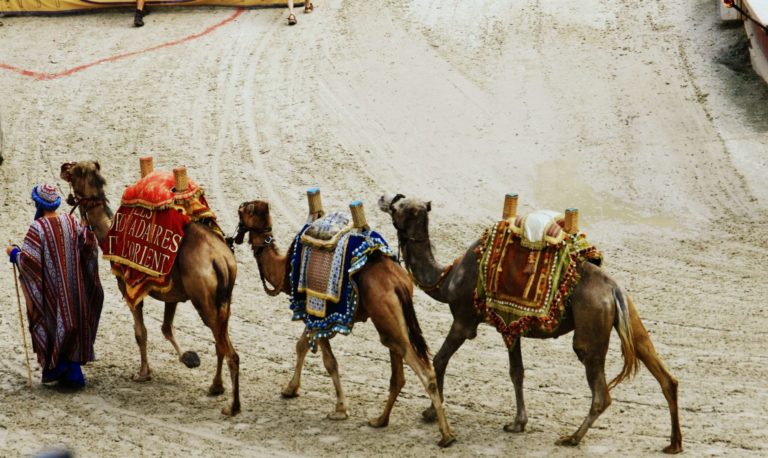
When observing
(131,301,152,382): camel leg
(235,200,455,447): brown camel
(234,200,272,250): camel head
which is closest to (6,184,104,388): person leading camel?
(131,301,152,382): camel leg

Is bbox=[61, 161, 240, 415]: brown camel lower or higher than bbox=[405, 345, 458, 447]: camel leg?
higher

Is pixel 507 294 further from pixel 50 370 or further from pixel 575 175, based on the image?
pixel 575 175

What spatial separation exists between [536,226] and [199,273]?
3279 millimetres

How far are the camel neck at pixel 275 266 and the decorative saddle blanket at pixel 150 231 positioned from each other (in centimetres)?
67

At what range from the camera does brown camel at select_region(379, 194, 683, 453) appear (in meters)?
9.08

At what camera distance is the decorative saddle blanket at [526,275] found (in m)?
9.18

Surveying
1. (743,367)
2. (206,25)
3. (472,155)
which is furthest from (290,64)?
(743,367)

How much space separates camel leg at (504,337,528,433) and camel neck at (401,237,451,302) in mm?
820

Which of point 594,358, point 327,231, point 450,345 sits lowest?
point 450,345

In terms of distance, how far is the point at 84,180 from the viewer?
35.6 feet

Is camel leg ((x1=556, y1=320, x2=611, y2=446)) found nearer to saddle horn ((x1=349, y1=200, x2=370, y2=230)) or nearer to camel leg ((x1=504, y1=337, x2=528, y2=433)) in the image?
camel leg ((x1=504, y1=337, x2=528, y2=433))

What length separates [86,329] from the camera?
1062 centimetres

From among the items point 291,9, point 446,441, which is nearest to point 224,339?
point 446,441

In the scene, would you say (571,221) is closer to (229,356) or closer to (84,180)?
(229,356)
